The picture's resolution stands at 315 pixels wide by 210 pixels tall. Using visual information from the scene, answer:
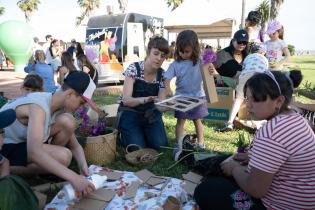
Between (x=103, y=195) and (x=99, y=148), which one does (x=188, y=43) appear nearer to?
(x=99, y=148)

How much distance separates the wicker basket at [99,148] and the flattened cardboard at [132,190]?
2.76 ft

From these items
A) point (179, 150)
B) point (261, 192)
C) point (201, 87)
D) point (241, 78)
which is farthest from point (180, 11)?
point (261, 192)

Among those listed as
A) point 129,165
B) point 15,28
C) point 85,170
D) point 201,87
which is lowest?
point 129,165

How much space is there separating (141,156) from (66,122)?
3.08 feet

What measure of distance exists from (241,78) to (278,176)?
2935 mm

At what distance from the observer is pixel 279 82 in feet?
5.50

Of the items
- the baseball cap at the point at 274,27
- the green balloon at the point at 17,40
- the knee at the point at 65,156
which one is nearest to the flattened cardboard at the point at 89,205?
the knee at the point at 65,156

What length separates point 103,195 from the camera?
2.16 m

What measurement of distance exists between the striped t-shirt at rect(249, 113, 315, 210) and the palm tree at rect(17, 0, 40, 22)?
44022mm

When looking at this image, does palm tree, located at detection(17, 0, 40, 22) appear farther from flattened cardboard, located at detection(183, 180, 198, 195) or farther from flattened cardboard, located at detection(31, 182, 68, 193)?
flattened cardboard, located at detection(183, 180, 198, 195)

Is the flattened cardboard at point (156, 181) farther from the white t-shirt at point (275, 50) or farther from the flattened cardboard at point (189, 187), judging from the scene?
the white t-shirt at point (275, 50)

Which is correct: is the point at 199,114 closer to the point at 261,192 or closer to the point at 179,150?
the point at 179,150

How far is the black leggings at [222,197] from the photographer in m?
1.89

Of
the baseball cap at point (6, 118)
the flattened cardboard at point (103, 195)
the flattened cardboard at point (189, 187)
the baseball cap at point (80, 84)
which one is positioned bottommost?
the flattened cardboard at point (189, 187)
